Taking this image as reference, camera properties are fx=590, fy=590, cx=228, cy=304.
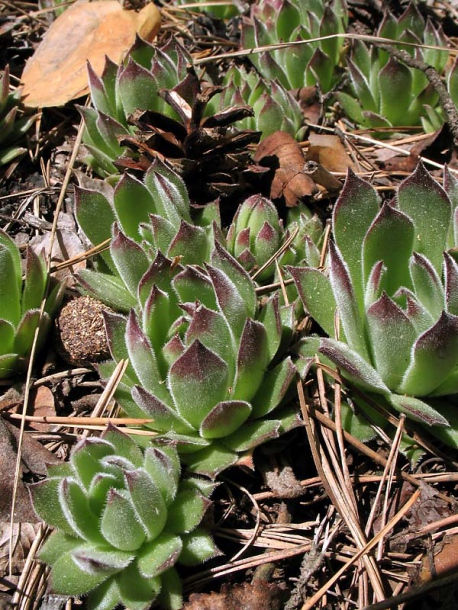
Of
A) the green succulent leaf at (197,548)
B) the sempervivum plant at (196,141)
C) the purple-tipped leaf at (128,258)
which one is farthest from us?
the sempervivum plant at (196,141)

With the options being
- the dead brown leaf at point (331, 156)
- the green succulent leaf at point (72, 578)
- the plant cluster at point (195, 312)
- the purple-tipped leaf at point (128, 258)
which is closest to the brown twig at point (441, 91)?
the dead brown leaf at point (331, 156)

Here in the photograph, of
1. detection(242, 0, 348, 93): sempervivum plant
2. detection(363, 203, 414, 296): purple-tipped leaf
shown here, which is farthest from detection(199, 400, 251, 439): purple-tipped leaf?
detection(242, 0, 348, 93): sempervivum plant

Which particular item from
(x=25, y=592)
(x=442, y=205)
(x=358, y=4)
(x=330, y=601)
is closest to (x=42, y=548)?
(x=25, y=592)

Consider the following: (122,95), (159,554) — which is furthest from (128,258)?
(159,554)

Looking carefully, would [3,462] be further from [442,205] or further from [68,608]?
[442,205]

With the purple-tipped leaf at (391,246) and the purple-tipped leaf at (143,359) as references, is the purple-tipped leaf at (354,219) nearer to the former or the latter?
the purple-tipped leaf at (391,246)

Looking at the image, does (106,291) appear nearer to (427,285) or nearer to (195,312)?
(195,312)
